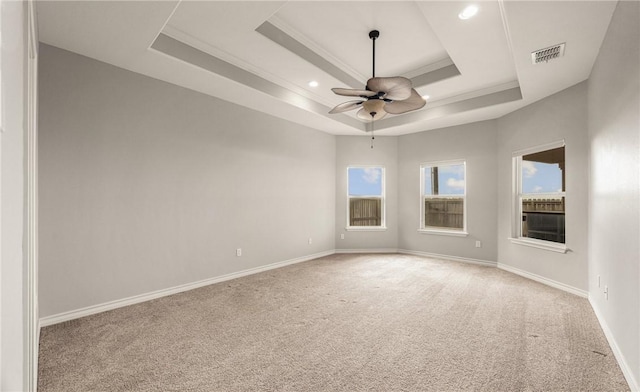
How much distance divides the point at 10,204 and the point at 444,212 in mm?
6219

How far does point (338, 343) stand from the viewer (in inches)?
97.0

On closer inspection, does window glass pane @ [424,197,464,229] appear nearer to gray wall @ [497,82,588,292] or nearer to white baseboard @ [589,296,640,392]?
gray wall @ [497,82,588,292]

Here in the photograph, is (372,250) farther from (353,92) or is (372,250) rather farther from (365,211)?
(353,92)

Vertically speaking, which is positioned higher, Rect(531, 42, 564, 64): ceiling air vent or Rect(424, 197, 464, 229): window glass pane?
Rect(531, 42, 564, 64): ceiling air vent

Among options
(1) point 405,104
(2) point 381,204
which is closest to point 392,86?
(1) point 405,104

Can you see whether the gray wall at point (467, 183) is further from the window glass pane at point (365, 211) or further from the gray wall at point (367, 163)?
the window glass pane at point (365, 211)

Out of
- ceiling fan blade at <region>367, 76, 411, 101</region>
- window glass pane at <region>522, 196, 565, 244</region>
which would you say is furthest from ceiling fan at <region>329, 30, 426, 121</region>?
window glass pane at <region>522, 196, 565, 244</region>

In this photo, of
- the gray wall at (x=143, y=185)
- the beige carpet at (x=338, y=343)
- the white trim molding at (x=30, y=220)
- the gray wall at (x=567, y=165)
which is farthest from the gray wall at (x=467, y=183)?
the white trim molding at (x=30, y=220)

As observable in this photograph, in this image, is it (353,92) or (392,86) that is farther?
(353,92)

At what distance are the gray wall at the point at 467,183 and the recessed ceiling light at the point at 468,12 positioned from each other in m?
3.18

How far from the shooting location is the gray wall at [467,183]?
5344mm

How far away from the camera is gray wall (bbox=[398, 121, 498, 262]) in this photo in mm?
5344

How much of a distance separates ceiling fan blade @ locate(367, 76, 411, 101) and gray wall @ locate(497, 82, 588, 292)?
2470mm

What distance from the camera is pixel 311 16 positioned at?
2984mm
